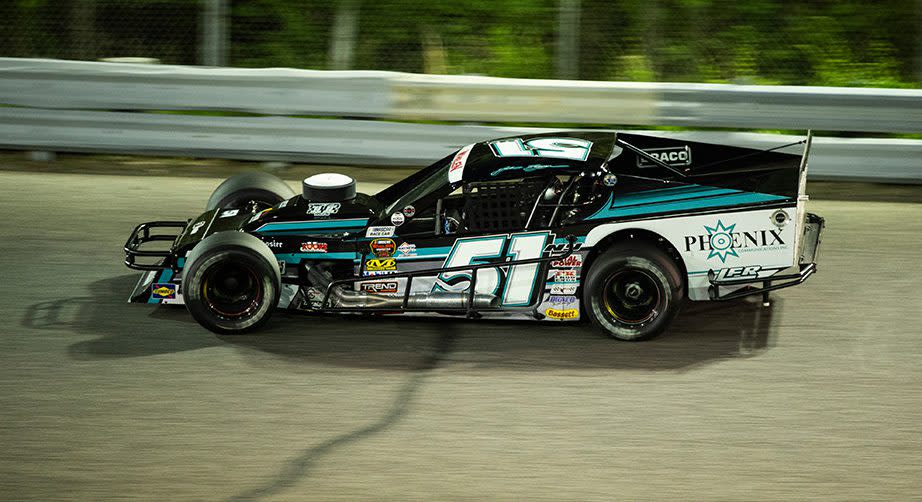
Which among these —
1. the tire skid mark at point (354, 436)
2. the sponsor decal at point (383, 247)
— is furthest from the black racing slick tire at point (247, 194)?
the tire skid mark at point (354, 436)

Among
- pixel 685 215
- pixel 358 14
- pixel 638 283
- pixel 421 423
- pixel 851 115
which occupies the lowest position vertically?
pixel 421 423

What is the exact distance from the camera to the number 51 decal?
24.6 ft

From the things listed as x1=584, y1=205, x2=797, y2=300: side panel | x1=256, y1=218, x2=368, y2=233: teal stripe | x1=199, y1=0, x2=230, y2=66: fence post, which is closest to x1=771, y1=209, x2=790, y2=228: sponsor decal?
x1=584, y1=205, x2=797, y2=300: side panel

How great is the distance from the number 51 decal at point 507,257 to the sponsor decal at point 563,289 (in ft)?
0.48

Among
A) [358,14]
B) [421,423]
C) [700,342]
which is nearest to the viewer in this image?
[421,423]

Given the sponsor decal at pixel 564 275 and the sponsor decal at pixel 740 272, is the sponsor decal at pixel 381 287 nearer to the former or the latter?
the sponsor decal at pixel 564 275

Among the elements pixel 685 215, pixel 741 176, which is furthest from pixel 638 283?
pixel 741 176

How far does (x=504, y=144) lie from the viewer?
8.02 metres

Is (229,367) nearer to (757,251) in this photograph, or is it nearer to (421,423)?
(421,423)

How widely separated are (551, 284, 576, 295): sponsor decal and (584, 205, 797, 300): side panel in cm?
30

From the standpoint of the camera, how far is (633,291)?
7477 mm

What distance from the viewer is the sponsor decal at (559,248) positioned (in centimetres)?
750

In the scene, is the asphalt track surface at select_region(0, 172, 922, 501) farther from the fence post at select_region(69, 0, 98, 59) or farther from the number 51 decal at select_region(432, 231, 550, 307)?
the fence post at select_region(69, 0, 98, 59)

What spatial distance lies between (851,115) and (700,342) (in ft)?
18.0
